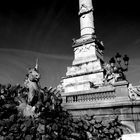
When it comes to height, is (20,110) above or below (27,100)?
below

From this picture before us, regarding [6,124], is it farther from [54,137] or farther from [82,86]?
[82,86]

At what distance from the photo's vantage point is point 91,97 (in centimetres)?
1027

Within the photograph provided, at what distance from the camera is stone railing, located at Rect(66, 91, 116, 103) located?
31.8ft

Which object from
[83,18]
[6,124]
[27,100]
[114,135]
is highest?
[83,18]

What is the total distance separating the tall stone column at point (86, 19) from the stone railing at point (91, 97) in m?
11.8

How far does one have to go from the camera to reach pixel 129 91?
9.25 m

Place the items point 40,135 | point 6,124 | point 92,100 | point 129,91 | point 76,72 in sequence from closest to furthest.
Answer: point 40,135 < point 6,124 < point 129,91 < point 92,100 < point 76,72

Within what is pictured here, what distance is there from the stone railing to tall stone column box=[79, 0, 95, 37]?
Result: 38.6 ft

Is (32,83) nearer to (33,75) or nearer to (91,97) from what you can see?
(33,75)

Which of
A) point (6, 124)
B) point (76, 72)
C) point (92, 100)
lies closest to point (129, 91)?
point (92, 100)

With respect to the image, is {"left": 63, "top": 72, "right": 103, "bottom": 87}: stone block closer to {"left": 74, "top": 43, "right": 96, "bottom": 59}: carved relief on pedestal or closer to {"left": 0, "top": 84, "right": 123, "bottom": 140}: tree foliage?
{"left": 74, "top": 43, "right": 96, "bottom": 59}: carved relief on pedestal

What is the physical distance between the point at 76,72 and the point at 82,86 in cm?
263

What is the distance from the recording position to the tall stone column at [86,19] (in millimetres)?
21125

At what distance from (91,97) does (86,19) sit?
47.9 feet
